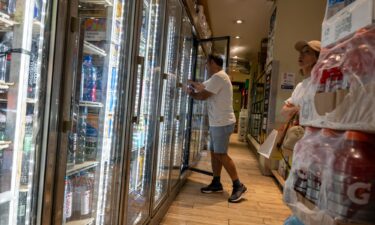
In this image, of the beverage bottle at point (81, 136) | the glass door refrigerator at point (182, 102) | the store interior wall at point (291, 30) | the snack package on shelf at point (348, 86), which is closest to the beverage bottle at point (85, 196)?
the beverage bottle at point (81, 136)

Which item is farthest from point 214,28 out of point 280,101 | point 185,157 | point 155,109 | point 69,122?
point 69,122

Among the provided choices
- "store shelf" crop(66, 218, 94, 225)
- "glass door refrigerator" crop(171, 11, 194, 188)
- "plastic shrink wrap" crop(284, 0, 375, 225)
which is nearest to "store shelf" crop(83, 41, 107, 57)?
"store shelf" crop(66, 218, 94, 225)

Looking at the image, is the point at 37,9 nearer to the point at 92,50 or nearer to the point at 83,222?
the point at 92,50

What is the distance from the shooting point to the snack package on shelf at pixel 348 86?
2.48ft

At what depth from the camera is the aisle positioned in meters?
2.76

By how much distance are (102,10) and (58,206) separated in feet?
3.04

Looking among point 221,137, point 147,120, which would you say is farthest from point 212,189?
point 147,120

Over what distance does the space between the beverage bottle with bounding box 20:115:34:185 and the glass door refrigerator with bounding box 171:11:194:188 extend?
217 cm

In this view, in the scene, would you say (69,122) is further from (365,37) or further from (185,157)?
(185,157)

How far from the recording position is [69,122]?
1.02m

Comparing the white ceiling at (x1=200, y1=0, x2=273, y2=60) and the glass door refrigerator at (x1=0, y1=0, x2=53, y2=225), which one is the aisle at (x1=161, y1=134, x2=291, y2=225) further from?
the white ceiling at (x1=200, y1=0, x2=273, y2=60)

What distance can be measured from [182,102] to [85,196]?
2224 millimetres

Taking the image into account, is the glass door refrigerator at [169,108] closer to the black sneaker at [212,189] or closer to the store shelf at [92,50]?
the black sneaker at [212,189]

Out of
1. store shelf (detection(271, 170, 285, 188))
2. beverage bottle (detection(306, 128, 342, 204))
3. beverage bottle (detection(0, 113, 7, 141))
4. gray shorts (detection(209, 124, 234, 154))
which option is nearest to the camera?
beverage bottle (detection(306, 128, 342, 204))
